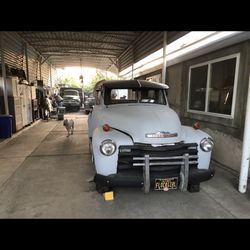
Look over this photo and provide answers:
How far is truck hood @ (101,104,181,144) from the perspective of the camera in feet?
9.78

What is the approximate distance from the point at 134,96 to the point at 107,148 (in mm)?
1776

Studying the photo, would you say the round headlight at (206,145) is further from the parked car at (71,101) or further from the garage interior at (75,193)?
the parked car at (71,101)

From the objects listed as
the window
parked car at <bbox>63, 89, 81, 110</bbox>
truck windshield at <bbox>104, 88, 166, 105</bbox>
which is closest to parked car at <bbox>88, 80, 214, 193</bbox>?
truck windshield at <bbox>104, 88, 166, 105</bbox>

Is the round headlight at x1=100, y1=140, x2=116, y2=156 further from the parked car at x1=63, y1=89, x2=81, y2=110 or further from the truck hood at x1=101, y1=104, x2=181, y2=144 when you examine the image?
the parked car at x1=63, y1=89, x2=81, y2=110

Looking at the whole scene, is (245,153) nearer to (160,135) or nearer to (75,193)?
(160,135)

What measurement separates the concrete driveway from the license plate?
34 cm

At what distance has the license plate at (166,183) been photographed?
2.81 meters

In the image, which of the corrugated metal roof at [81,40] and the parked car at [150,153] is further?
the corrugated metal roof at [81,40]

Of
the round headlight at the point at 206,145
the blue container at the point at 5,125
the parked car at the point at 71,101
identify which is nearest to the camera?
the round headlight at the point at 206,145

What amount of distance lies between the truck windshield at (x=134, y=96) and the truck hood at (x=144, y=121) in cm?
41

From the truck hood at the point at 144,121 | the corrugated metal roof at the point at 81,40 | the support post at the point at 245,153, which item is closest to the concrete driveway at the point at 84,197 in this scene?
the support post at the point at 245,153
